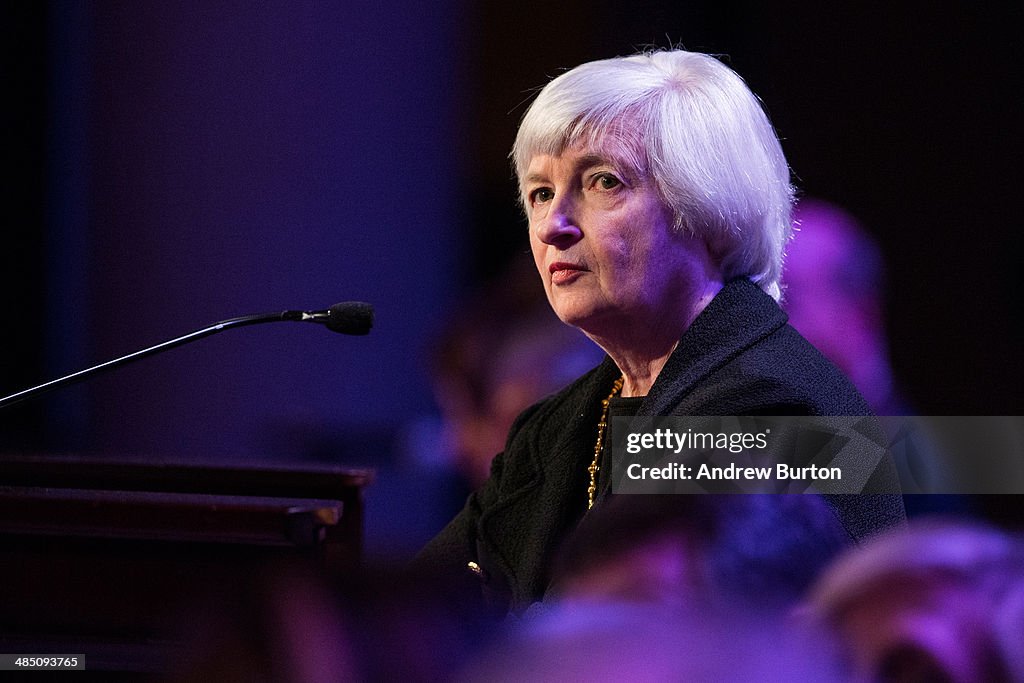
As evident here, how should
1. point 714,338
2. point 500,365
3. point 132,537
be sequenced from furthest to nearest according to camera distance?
1. point 500,365
2. point 714,338
3. point 132,537

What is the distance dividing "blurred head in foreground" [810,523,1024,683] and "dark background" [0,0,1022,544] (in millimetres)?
3721

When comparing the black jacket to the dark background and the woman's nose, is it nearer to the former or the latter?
the woman's nose

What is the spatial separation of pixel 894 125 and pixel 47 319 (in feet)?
10.6

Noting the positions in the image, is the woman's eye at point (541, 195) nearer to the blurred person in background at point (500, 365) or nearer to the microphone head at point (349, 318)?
the microphone head at point (349, 318)

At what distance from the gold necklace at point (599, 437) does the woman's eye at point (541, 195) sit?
1.06ft

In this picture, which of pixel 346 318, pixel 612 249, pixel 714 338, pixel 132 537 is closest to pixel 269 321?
pixel 346 318

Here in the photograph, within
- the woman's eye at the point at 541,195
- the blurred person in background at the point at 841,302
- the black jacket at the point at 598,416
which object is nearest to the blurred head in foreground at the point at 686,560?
the black jacket at the point at 598,416

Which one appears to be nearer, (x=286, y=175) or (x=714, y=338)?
(x=714, y=338)

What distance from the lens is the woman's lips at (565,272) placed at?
1.86m

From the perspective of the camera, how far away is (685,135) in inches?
72.1

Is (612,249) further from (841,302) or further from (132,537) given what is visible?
(841,302)

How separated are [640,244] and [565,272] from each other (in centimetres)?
12

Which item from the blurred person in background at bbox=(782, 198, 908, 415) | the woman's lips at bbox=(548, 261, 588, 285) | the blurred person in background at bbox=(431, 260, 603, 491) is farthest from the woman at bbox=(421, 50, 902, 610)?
the blurred person in background at bbox=(431, 260, 603, 491)

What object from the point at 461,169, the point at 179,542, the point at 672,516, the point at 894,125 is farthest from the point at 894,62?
the point at 672,516
